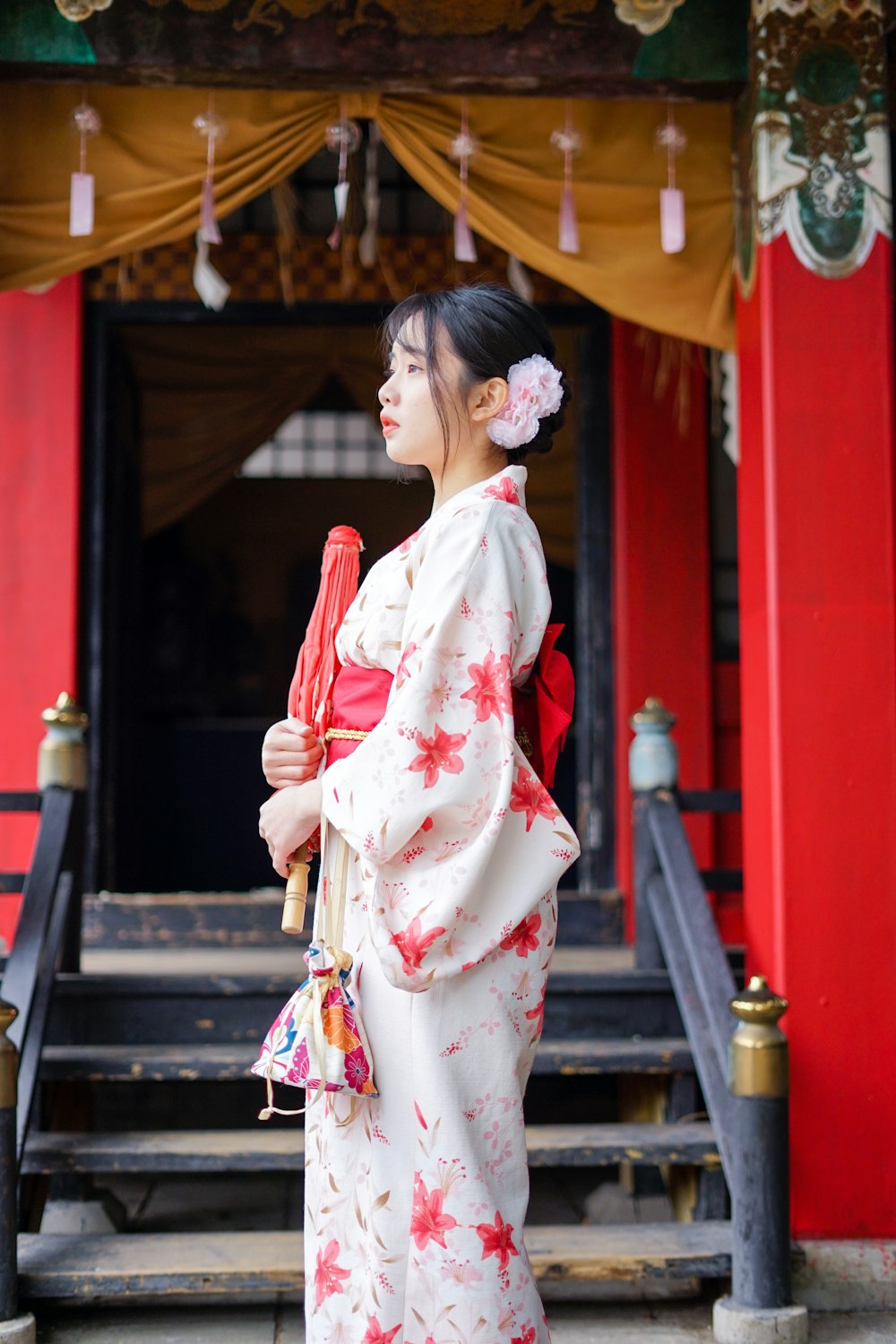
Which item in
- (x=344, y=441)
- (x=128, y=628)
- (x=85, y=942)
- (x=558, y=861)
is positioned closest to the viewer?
(x=558, y=861)

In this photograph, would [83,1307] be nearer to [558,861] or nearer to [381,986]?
[381,986]

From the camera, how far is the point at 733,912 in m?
5.32

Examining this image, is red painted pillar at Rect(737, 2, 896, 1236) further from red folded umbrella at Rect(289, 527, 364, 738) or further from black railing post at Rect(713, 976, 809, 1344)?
red folded umbrella at Rect(289, 527, 364, 738)

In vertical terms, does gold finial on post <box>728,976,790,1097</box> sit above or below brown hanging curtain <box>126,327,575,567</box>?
below

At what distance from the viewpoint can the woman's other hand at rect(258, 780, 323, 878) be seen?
1.87 meters

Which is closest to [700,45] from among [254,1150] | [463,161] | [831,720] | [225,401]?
[463,161]

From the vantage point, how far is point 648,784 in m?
3.99

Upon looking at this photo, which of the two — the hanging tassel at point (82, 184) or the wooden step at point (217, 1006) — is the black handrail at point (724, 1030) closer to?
the wooden step at point (217, 1006)

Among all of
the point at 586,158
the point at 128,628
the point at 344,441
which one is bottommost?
the point at 128,628

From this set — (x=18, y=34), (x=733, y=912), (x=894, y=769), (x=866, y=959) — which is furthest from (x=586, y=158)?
(x=733, y=912)

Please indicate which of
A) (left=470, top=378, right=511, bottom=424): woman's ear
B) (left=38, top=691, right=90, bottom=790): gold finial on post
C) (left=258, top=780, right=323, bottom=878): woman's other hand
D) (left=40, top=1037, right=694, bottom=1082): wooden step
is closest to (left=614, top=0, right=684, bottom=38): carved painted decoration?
(left=470, top=378, right=511, bottom=424): woman's ear

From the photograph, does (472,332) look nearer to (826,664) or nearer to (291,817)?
(291,817)

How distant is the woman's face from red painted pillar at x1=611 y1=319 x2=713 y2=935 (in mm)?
3437

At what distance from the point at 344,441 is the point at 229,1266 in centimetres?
844
